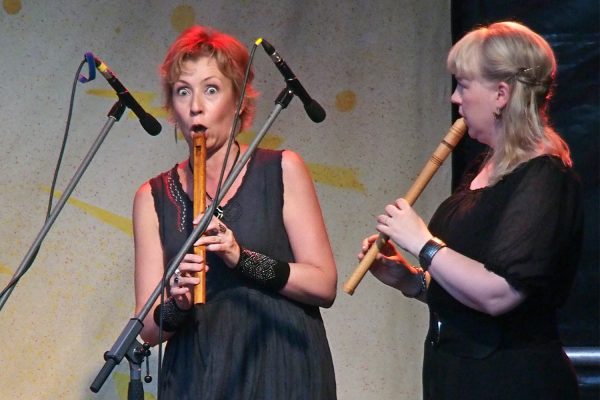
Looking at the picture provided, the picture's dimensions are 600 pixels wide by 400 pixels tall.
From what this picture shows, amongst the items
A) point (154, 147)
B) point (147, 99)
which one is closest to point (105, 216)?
point (154, 147)

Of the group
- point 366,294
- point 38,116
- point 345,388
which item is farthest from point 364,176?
point 38,116

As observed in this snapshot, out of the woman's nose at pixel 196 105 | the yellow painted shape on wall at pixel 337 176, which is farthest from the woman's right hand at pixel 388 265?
the yellow painted shape on wall at pixel 337 176

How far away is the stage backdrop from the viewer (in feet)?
13.0

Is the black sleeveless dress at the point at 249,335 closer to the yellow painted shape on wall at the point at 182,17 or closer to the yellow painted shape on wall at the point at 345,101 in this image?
the yellow painted shape on wall at the point at 345,101

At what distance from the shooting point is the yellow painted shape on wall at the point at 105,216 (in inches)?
160

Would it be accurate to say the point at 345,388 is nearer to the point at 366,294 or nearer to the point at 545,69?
the point at 366,294

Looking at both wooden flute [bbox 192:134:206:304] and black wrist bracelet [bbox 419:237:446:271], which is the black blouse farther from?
wooden flute [bbox 192:134:206:304]

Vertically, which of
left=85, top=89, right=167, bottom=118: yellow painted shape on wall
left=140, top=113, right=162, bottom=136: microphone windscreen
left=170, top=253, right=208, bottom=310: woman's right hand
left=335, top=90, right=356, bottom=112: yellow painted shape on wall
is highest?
left=335, top=90, right=356, bottom=112: yellow painted shape on wall

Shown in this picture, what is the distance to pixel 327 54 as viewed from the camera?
13.2 feet

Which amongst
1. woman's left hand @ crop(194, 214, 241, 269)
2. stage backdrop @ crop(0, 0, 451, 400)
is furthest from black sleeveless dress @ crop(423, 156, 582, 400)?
stage backdrop @ crop(0, 0, 451, 400)

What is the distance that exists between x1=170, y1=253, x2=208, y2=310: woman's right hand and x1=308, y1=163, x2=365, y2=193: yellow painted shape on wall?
1.32 m

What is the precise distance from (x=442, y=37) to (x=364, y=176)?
0.60m

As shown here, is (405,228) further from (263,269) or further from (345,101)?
(345,101)

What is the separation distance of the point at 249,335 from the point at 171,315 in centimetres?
24
